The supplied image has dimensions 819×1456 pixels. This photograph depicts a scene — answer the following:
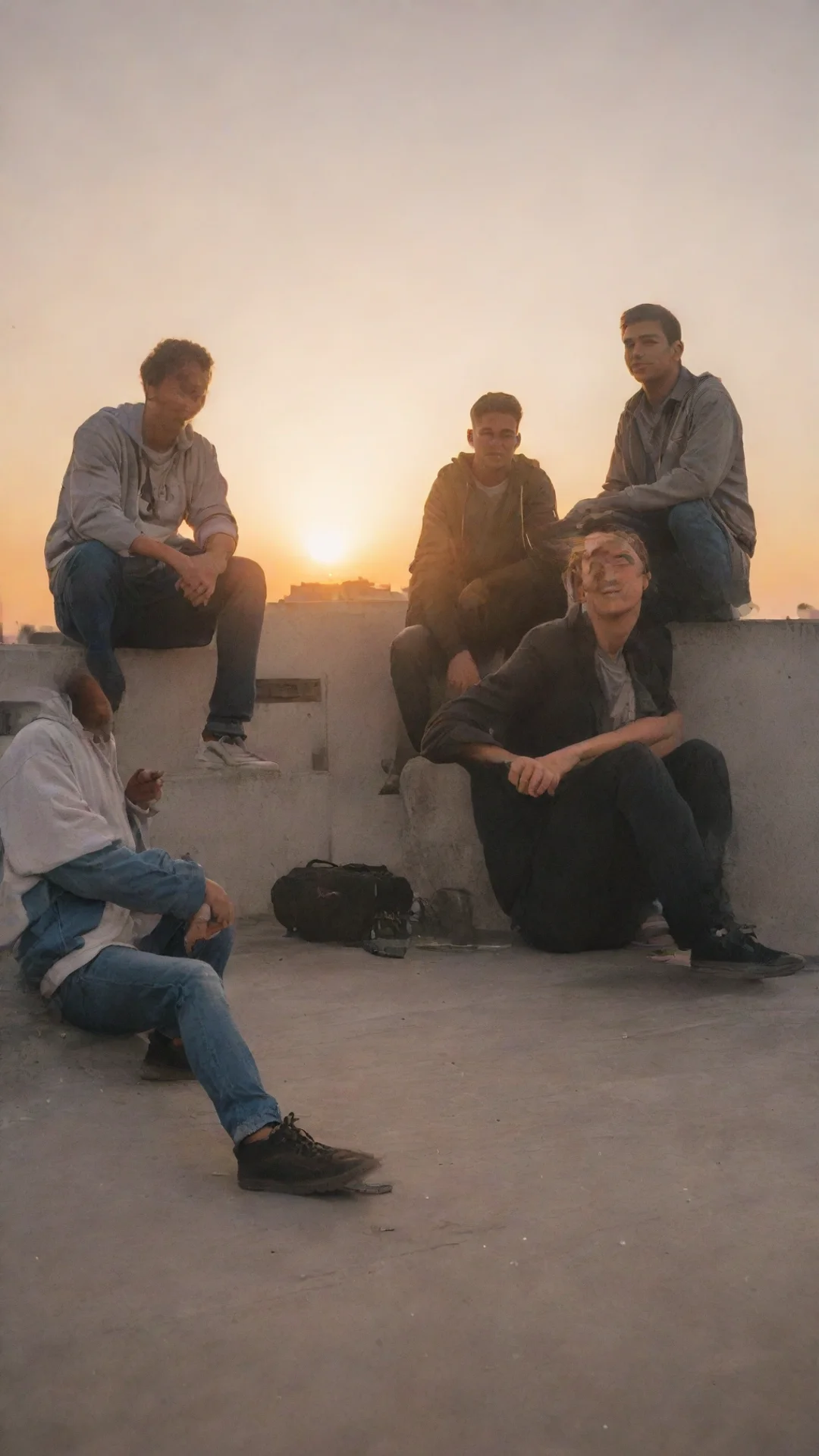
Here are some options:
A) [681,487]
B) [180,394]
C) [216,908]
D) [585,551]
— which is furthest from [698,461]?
[216,908]

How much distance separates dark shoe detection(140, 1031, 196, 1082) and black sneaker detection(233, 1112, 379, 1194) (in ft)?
2.24

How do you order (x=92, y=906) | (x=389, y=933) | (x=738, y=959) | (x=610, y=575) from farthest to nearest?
(x=389, y=933)
(x=610, y=575)
(x=738, y=959)
(x=92, y=906)

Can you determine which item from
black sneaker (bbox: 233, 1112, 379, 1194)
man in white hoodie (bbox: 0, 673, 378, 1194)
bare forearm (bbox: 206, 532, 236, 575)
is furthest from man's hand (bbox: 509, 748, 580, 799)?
black sneaker (bbox: 233, 1112, 379, 1194)

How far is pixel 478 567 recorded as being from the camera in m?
5.89

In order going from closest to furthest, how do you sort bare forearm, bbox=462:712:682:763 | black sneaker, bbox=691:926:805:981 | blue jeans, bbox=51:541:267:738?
black sneaker, bbox=691:926:805:981 < bare forearm, bbox=462:712:682:763 < blue jeans, bbox=51:541:267:738

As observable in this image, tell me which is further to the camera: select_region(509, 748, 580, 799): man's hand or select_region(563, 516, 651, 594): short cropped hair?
select_region(563, 516, 651, 594): short cropped hair

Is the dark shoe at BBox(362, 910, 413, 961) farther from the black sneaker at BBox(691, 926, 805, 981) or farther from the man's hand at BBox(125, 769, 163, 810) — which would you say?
the man's hand at BBox(125, 769, 163, 810)

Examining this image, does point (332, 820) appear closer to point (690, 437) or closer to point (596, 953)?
point (596, 953)

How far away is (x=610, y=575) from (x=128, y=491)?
2.19m

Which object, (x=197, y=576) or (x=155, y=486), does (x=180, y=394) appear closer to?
(x=155, y=486)

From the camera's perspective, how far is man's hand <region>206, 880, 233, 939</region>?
133 inches

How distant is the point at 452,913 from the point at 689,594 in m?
1.67

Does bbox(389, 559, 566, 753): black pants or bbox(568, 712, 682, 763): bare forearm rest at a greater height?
bbox(389, 559, 566, 753): black pants

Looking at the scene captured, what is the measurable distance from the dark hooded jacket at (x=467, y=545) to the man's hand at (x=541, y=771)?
1.24 meters
